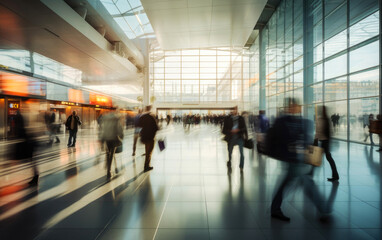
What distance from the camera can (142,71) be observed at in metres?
28.2

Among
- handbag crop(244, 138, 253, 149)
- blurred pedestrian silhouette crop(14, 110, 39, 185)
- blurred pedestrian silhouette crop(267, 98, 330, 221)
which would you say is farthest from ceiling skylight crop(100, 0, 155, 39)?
blurred pedestrian silhouette crop(267, 98, 330, 221)

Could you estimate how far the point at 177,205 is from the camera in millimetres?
3545

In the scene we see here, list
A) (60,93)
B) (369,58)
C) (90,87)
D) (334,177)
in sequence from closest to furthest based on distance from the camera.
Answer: (334,177), (369,58), (60,93), (90,87)

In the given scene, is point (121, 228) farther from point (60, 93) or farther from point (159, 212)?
point (60, 93)

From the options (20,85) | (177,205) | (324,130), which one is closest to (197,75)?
(20,85)

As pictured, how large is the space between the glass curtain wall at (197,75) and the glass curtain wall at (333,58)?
16.7m

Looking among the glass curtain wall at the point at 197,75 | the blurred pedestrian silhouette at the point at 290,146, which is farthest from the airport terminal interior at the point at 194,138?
the glass curtain wall at the point at 197,75

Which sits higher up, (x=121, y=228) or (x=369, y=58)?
(x=369, y=58)

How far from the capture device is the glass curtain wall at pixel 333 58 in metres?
9.92

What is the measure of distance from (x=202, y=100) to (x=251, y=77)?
35.8 feet

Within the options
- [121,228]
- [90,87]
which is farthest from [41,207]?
[90,87]

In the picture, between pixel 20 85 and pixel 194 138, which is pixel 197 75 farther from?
pixel 20 85

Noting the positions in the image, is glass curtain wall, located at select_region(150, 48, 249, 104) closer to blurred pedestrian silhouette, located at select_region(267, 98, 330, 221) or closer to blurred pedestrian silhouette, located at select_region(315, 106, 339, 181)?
blurred pedestrian silhouette, located at select_region(315, 106, 339, 181)

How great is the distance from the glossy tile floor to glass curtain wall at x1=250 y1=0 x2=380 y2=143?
335 cm
